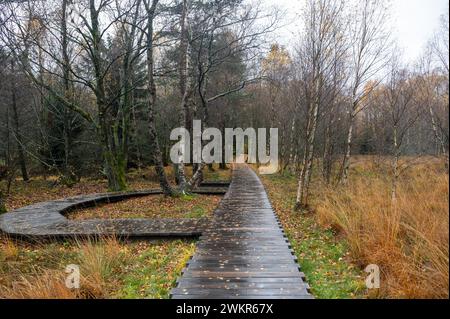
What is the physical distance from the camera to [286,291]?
3.88 m

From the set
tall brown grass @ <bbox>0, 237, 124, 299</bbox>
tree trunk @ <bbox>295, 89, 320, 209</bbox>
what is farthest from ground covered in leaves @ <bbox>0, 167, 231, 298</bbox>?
tree trunk @ <bbox>295, 89, 320, 209</bbox>

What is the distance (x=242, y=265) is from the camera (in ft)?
15.8

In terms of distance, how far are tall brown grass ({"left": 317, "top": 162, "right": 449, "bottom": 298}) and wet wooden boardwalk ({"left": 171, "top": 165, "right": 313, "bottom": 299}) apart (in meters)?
1.13

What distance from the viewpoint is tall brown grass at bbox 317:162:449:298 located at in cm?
310

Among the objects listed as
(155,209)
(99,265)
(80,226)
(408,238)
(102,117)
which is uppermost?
(102,117)

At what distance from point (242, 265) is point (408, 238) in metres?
2.58

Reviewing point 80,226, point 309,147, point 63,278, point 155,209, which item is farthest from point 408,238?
point 155,209

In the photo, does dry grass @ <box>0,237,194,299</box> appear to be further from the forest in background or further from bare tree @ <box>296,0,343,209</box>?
bare tree @ <box>296,0,343,209</box>

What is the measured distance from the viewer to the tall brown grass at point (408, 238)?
310cm

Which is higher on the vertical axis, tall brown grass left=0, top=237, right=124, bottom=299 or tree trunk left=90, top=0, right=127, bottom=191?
tree trunk left=90, top=0, right=127, bottom=191

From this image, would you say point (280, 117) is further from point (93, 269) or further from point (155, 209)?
point (93, 269)

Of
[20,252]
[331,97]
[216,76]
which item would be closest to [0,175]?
[20,252]

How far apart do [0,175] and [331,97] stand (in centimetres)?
1643

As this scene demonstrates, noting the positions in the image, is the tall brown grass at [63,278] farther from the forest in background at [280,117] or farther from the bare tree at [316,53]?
the bare tree at [316,53]
